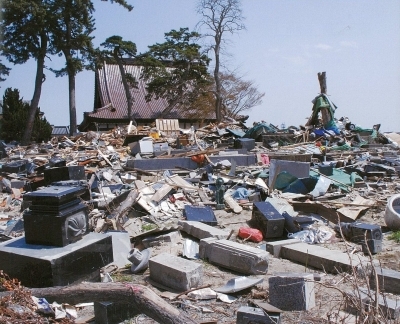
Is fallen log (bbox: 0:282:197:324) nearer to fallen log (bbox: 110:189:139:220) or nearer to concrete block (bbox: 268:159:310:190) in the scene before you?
fallen log (bbox: 110:189:139:220)

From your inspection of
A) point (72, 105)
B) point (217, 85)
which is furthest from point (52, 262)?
point (217, 85)

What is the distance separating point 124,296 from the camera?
10.3 ft

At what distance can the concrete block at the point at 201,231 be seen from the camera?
5.59 meters

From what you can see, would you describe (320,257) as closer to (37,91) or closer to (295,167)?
(295,167)

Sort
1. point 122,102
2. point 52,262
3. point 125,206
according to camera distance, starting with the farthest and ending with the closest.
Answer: point 122,102, point 125,206, point 52,262

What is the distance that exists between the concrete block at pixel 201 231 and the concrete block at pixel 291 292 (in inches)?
68.9

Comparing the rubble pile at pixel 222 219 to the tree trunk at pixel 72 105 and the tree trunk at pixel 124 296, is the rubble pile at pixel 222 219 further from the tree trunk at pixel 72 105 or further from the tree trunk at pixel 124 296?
the tree trunk at pixel 72 105

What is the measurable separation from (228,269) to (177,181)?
170 inches

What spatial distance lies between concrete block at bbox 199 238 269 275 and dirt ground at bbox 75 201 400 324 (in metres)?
0.08

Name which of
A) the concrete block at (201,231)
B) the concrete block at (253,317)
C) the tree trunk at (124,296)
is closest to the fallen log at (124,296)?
the tree trunk at (124,296)

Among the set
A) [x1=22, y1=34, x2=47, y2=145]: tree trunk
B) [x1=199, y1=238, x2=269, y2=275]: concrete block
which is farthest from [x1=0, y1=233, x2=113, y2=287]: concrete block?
[x1=22, y1=34, x2=47, y2=145]: tree trunk

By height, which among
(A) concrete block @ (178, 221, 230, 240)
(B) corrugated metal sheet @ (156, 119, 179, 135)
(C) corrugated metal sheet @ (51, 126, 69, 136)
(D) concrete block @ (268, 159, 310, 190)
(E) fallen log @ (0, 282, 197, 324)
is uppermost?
(C) corrugated metal sheet @ (51, 126, 69, 136)

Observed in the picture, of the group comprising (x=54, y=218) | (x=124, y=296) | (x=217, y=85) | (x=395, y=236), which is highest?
(x=217, y=85)

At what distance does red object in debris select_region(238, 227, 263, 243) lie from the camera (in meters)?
6.02
